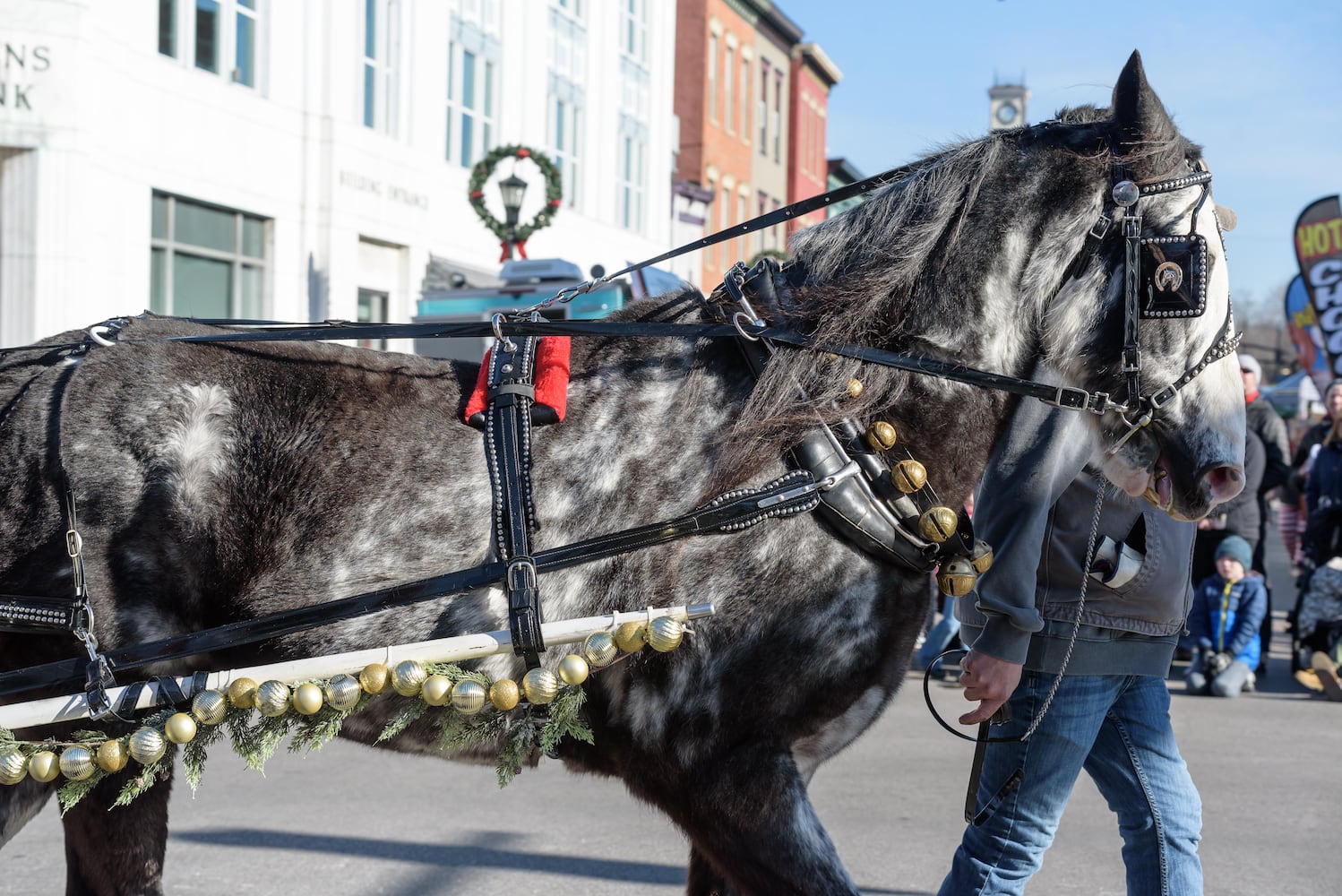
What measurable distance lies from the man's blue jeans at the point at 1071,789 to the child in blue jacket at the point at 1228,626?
18.9 ft

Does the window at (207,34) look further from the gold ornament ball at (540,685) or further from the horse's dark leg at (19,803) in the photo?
the gold ornament ball at (540,685)

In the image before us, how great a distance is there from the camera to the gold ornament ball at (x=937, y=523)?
2596mm

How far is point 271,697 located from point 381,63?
17.7m

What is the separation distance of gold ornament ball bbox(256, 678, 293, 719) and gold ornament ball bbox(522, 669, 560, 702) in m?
0.48

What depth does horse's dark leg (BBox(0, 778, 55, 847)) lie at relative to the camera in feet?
9.21

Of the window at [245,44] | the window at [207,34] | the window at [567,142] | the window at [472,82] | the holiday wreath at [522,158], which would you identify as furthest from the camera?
the window at [567,142]

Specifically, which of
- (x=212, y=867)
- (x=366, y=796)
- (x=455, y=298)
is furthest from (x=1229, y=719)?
(x=455, y=298)

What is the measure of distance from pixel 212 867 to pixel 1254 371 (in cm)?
764

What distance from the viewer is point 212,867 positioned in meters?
4.73

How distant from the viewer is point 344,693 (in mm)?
2568

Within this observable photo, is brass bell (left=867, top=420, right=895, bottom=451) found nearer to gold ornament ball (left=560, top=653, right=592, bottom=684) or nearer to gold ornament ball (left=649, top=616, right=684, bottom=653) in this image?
gold ornament ball (left=649, top=616, right=684, bottom=653)

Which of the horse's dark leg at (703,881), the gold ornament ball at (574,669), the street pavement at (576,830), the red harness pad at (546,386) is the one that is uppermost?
the red harness pad at (546,386)

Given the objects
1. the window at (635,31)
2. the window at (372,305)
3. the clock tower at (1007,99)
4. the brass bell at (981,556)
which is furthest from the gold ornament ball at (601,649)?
the clock tower at (1007,99)

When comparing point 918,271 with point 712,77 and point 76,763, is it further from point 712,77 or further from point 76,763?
point 712,77
